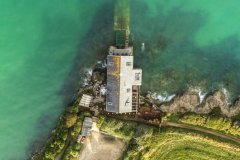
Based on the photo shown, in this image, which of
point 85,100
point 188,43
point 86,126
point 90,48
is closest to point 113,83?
point 85,100

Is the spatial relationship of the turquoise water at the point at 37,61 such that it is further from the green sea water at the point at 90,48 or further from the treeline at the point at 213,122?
the treeline at the point at 213,122

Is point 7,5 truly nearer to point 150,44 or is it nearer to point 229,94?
point 150,44

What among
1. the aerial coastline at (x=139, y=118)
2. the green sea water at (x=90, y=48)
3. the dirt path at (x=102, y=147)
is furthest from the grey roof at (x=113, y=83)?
the dirt path at (x=102, y=147)

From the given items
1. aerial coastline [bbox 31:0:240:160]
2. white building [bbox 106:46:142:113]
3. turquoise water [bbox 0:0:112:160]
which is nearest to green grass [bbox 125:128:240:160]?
aerial coastline [bbox 31:0:240:160]

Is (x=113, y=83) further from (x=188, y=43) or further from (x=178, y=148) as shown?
(x=178, y=148)

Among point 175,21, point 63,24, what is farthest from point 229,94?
point 63,24

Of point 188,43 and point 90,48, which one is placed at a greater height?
Result: point 188,43
